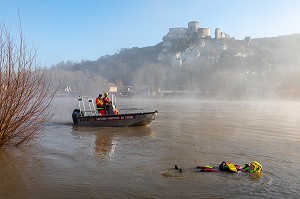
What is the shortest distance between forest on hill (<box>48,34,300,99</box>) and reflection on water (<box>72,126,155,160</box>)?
71.0m

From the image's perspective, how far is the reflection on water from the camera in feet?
41.5

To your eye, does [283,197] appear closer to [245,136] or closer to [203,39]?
[245,136]

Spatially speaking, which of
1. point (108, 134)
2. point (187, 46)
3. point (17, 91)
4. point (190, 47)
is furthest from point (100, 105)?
point (187, 46)

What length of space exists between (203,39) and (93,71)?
6700 centimetres

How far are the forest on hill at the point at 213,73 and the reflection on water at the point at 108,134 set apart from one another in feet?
233

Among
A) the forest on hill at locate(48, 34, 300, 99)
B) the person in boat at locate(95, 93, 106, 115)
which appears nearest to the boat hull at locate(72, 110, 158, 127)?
the person in boat at locate(95, 93, 106, 115)

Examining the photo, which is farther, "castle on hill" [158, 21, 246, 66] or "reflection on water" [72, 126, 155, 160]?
"castle on hill" [158, 21, 246, 66]

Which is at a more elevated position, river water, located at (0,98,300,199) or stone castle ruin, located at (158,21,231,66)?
A: stone castle ruin, located at (158,21,231,66)

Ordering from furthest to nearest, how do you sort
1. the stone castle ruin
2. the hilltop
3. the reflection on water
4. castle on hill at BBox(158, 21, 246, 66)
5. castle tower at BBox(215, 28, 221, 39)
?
castle tower at BBox(215, 28, 221, 39) → the stone castle ruin → castle on hill at BBox(158, 21, 246, 66) → the hilltop → the reflection on water

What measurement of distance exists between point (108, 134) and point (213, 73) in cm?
11342

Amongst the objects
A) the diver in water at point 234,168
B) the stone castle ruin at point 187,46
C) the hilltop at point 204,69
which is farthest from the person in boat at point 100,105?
the stone castle ruin at point 187,46

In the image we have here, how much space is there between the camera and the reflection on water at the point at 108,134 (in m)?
12.7

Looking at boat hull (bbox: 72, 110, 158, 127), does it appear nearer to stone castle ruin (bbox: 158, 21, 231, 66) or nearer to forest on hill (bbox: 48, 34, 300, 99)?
forest on hill (bbox: 48, 34, 300, 99)

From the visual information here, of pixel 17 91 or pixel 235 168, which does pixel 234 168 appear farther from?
pixel 17 91
